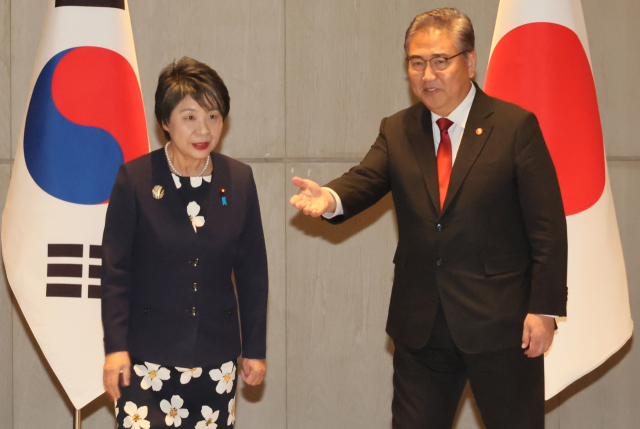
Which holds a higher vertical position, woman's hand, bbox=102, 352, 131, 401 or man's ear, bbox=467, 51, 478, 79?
man's ear, bbox=467, 51, 478, 79

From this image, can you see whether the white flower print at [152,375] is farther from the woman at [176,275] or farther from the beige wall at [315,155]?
the beige wall at [315,155]

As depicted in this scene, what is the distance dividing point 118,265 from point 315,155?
188 cm

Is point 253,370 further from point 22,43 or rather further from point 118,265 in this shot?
point 22,43

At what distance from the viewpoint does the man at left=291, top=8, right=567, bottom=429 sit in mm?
2211

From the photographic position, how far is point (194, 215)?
224 cm

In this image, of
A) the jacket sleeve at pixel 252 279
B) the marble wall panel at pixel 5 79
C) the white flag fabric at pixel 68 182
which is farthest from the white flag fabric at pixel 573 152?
the marble wall panel at pixel 5 79

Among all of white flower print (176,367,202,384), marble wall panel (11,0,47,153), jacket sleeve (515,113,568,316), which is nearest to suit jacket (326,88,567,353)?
jacket sleeve (515,113,568,316)

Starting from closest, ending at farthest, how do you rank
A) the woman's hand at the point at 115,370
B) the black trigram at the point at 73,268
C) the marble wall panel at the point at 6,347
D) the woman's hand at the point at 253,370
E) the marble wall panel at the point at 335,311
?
the woman's hand at the point at 115,370
the woman's hand at the point at 253,370
the black trigram at the point at 73,268
the marble wall panel at the point at 6,347
the marble wall panel at the point at 335,311

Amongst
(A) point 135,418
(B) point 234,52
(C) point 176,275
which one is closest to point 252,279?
(C) point 176,275

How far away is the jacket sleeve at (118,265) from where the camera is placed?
2.14 m

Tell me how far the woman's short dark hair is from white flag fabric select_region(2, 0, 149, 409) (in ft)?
→ 2.76

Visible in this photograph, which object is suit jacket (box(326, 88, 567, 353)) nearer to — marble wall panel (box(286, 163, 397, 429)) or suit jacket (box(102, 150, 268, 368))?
suit jacket (box(102, 150, 268, 368))

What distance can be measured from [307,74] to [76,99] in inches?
53.6

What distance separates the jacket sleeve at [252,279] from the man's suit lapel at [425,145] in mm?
591
